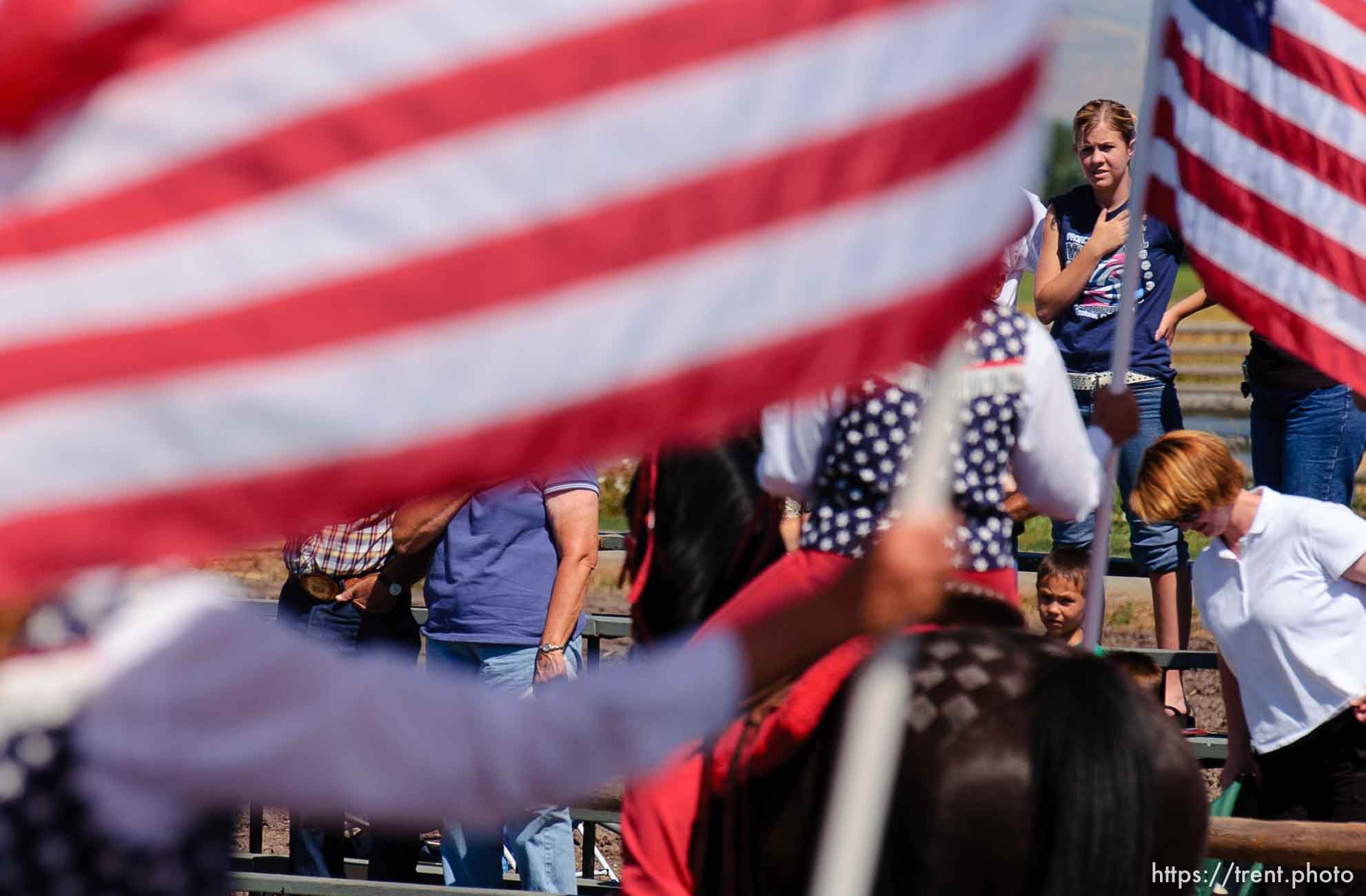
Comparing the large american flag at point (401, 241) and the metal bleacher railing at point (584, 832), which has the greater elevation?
the large american flag at point (401, 241)

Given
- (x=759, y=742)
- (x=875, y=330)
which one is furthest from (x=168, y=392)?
(x=759, y=742)

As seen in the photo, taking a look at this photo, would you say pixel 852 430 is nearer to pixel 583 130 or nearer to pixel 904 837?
pixel 904 837

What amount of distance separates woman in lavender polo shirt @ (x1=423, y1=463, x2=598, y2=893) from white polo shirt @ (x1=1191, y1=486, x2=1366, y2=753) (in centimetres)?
185

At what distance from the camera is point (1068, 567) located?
654 cm

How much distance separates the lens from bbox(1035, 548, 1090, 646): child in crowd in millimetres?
6531

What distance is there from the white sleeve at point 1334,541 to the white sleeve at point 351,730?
3529mm

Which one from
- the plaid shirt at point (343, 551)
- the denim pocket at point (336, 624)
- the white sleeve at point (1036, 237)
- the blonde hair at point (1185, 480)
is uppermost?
the white sleeve at point (1036, 237)

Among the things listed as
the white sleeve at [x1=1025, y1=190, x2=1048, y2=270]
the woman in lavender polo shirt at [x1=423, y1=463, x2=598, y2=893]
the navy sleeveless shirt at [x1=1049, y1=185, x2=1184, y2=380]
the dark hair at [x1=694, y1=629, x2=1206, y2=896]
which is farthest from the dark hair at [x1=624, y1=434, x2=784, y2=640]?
the navy sleeveless shirt at [x1=1049, y1=185, x2=1184, y2=380]

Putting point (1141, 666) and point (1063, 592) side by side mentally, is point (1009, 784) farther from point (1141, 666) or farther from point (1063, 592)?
point (1063, 592)

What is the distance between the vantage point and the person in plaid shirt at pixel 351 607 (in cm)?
633

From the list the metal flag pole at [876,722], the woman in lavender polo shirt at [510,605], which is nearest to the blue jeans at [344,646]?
the woman in lavender polo shirt at [510,605]

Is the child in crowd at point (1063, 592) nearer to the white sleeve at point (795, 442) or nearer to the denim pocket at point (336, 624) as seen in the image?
the denim pocket at point (336, 624)

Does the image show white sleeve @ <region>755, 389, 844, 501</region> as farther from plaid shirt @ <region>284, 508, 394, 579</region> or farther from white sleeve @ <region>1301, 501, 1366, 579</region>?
plaid shirt @ <region>284, 508, 394, 579</region>

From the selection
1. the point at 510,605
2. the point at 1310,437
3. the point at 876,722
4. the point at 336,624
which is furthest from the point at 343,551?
the point at 876,722
